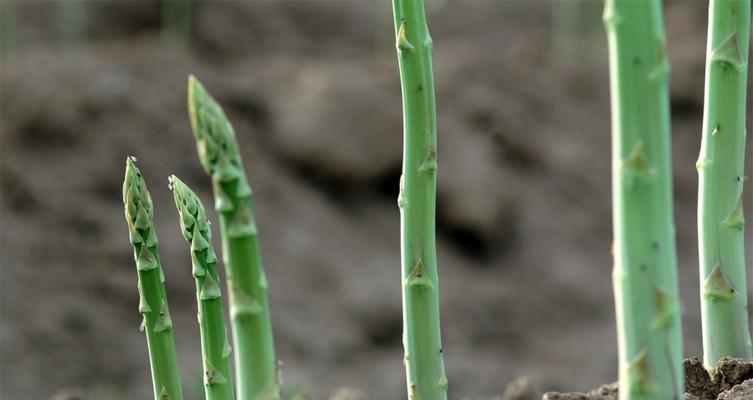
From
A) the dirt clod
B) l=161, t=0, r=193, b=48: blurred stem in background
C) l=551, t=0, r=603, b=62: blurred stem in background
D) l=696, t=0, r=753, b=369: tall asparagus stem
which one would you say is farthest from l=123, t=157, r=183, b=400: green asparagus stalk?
l=551, t=0, r=603, b=62: blurred stem in background

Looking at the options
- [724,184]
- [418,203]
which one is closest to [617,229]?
[418,203]

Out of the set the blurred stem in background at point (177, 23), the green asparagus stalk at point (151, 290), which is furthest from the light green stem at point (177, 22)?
the green asparagus stalk at point (151, 290)

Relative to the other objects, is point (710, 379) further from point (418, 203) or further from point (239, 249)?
point (239, 249)

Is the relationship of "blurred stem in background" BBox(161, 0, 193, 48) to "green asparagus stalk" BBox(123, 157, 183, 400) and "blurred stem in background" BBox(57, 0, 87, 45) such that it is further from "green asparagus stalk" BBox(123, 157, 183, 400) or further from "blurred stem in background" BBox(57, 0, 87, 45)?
"green asparagus stalk" BBox(123, 157, 183, 400)

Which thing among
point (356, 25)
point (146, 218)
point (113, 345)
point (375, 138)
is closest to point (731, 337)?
point (146, 218)

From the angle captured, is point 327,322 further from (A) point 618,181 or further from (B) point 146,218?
(A) point 618,181

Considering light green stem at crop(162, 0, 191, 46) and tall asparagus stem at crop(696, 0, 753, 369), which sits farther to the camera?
light green stem at crop(162, 0, 191, 46)
